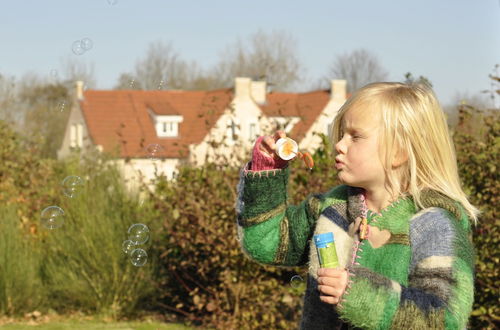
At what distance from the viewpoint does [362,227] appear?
258 centimetres

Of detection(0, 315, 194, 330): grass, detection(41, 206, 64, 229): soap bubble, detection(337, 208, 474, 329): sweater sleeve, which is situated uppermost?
detection(337, 208, 474, 329): sweater sleeve

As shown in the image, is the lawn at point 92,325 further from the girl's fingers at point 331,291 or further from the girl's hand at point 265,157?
the girl's fingers at point 331,291

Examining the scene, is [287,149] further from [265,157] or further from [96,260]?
[96,260]

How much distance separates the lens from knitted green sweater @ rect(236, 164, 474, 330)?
2279mm

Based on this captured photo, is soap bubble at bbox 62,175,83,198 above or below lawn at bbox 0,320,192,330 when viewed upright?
above

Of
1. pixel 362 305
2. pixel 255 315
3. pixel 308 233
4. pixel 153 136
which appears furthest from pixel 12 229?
pixel 153 136

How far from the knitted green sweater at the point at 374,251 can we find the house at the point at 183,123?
9.76 ft

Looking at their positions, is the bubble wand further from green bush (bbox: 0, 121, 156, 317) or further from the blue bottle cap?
green bush (bbox: 0, 121, 156, 317)

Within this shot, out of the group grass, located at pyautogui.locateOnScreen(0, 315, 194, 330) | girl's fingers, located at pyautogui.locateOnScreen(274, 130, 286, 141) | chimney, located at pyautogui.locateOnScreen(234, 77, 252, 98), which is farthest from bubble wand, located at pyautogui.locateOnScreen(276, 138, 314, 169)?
chimney, located at pyautogui.locateOnScreen(234, 77, 252, 98)

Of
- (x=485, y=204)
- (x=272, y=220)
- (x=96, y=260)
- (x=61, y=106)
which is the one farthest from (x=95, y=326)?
(x=272, y=220)

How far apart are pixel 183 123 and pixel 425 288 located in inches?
477

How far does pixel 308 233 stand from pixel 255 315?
13.4ft

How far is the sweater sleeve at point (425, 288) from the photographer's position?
2271mm

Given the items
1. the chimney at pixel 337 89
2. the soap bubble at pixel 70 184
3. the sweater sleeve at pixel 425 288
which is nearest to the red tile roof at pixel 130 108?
the chimney at pixel 337 89
